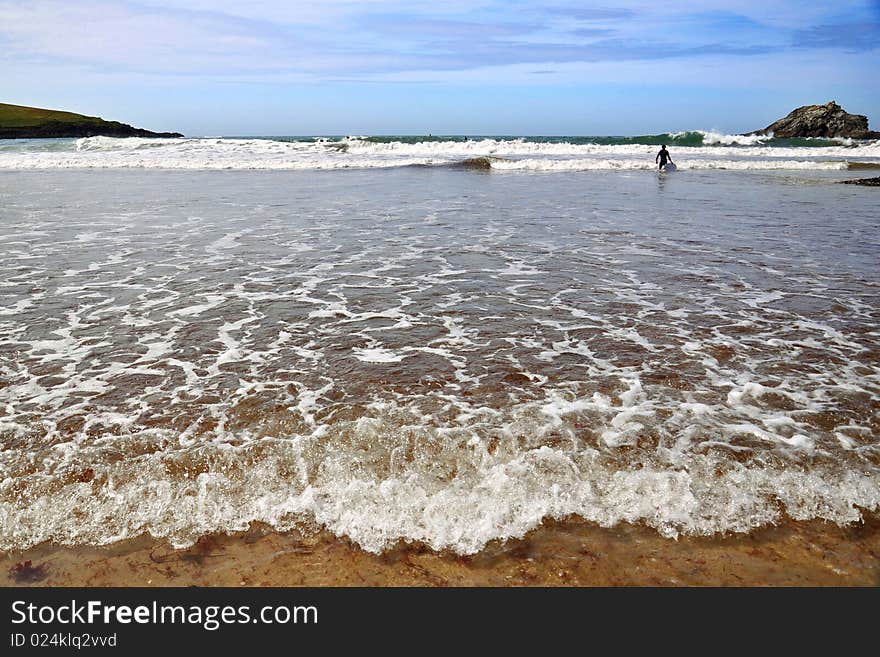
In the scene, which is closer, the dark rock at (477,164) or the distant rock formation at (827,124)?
the dark rock at (477,164)

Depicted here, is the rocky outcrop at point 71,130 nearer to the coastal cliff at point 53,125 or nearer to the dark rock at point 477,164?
the coastal cliff at point 53,125

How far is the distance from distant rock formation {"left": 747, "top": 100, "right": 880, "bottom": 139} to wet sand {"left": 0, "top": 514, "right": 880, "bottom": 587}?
252ft

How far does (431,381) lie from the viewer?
17.2 ft

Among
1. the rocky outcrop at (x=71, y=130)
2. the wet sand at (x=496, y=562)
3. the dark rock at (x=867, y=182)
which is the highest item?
the rocky outcrop at (x=71, y=130)

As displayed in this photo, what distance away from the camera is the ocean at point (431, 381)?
11.9ft

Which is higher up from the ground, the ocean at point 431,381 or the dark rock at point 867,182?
the dark rock at point 867,182

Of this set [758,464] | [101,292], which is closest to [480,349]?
[758,464]

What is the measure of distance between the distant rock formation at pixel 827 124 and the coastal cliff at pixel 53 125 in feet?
287

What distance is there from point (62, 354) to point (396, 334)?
3.27 metres

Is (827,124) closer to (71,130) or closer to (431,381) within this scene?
(431,381)

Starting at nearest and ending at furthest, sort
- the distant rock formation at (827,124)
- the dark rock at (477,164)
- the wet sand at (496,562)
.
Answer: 1. the wet sand at (496,562)
2. the dark rock at (477,164)
3. the distant rock formation at (827,124)

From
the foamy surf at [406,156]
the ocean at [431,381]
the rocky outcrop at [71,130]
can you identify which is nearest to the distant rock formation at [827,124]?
the foamy surf at [406,156]

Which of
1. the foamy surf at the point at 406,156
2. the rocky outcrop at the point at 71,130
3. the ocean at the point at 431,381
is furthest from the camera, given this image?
the rocky outcrop at the point at 71,130
